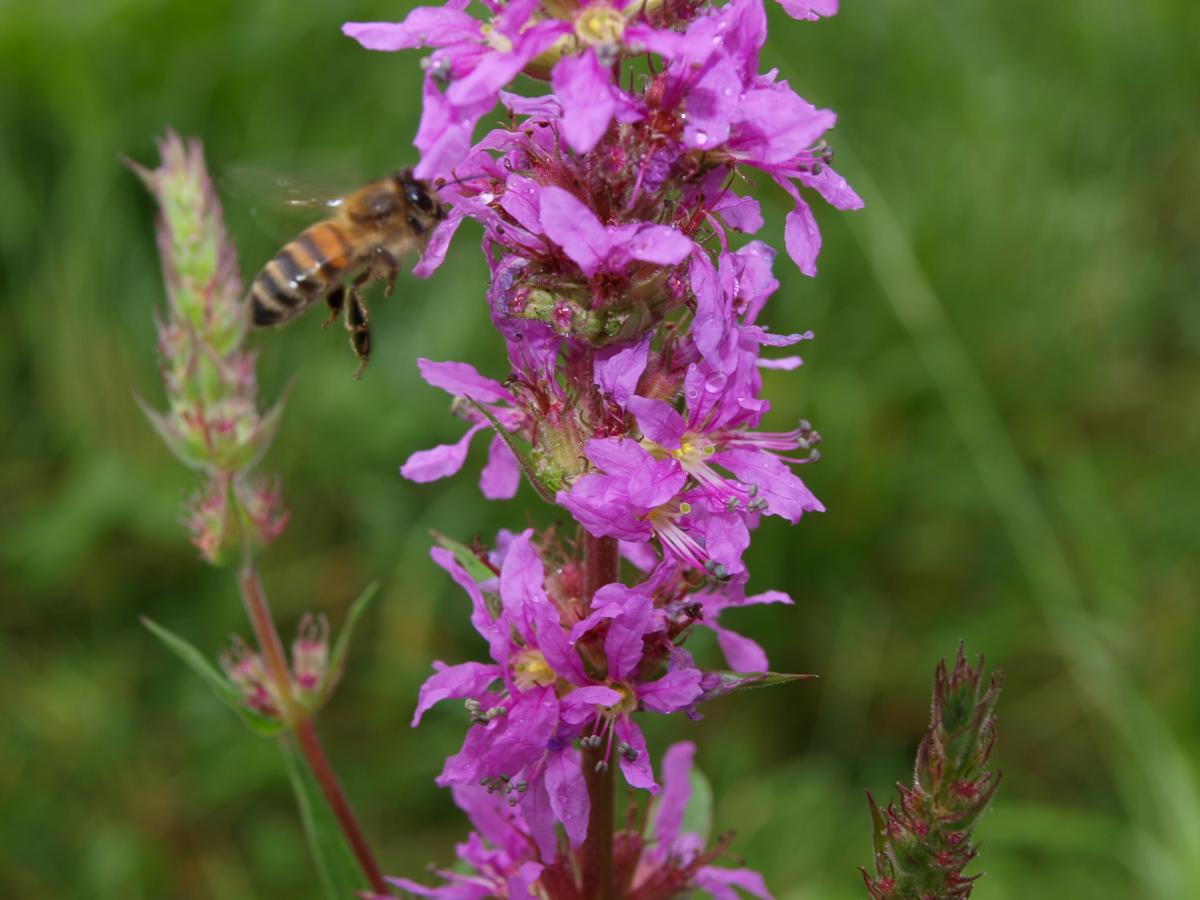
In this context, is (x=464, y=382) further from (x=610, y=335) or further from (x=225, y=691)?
(x=225, y=691)

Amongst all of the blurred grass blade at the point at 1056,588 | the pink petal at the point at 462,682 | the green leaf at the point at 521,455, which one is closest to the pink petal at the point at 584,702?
the pink petal at the point at 462,682

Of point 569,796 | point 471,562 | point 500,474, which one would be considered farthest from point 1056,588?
point 569,796

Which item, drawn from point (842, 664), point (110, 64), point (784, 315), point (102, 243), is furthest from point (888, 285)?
point (110, 64)

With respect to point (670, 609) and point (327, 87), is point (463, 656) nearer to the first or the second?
point (670, 609)

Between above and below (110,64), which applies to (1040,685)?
below

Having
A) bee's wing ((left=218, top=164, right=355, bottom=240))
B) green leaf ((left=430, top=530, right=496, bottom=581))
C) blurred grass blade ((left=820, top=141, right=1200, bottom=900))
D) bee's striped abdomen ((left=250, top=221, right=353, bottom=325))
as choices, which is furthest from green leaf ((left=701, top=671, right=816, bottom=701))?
blurred grass blade ((left=820, top=141, right=1200, bottom=900))

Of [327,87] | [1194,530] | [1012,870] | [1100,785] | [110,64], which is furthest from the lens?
[327,87]

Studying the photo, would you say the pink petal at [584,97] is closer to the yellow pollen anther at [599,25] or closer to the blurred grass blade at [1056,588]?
the yellow pollen anther at [599,25]
